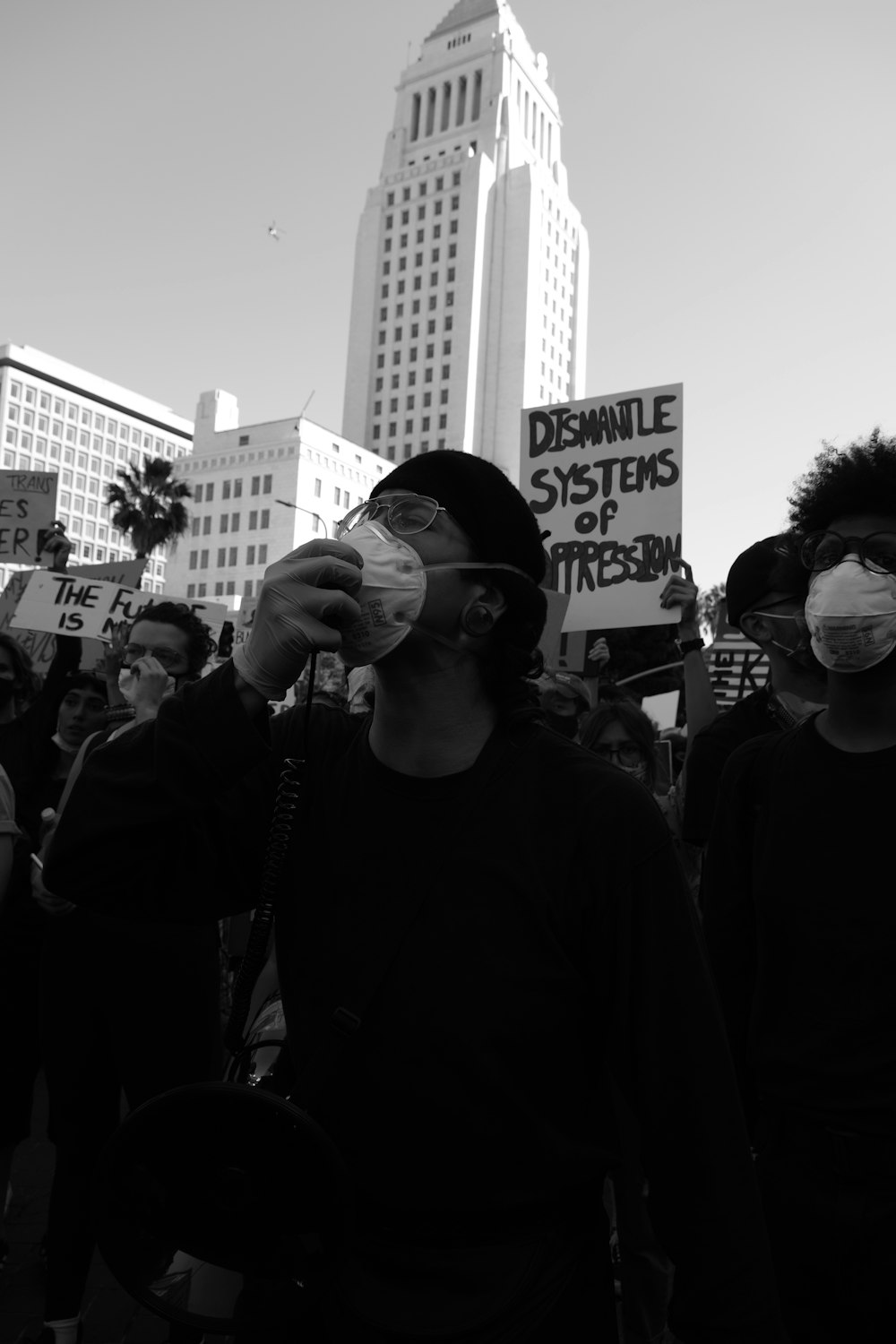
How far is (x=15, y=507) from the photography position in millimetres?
9086

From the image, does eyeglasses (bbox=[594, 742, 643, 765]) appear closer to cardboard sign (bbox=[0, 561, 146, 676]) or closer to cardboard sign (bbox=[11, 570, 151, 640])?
cardboard sign (bbox=[11, 570, 151, 640])

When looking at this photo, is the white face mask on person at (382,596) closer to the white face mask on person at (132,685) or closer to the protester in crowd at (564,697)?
the white face mask on person at (132,685)

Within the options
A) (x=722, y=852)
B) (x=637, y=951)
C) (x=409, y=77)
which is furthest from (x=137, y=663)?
(x=409, y=77)

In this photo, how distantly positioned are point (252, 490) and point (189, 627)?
84.3 meters

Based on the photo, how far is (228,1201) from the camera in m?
1.56

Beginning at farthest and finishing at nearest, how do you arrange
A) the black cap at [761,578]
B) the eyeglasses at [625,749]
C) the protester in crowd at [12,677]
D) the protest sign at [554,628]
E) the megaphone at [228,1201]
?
the protest sign at [554,628] → the protester in crowd at [12,677] → the eyeglasses at [625,749] → the black cap at [761,578] → the megaphone at [228,1201]

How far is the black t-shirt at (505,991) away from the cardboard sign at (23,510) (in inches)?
315

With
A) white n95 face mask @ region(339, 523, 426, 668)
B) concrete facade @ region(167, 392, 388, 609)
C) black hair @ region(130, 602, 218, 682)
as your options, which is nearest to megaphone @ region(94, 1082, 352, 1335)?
white n95 face mask @ region(339, 523, 426, 668)

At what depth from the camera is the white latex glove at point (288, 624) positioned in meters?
1.55

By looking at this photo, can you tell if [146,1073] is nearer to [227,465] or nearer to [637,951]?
[637,951]

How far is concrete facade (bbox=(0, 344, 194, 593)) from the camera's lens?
98500 mm

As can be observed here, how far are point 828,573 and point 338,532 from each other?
1132 mm

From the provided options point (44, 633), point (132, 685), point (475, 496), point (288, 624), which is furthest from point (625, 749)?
point (44, 633)

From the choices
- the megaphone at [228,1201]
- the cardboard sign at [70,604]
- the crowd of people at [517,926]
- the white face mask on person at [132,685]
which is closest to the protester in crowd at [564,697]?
the white face mask on person at [132,685]
